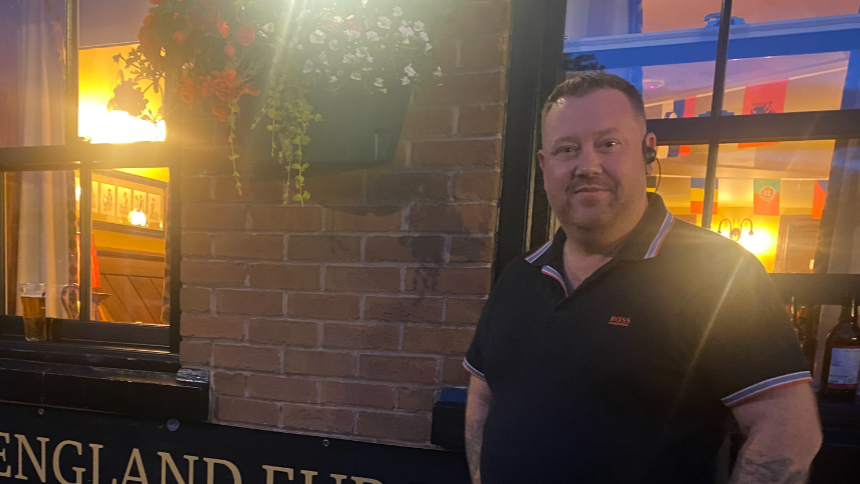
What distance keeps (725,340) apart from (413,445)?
39.1 inches

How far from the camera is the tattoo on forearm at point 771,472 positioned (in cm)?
92

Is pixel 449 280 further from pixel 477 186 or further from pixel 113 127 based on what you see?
pixel 113 127

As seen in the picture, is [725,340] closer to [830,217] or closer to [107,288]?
[830,217]

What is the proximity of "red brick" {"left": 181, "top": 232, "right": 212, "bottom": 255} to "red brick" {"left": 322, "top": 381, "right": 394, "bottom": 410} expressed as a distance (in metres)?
0.62

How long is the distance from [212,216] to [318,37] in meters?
0.76

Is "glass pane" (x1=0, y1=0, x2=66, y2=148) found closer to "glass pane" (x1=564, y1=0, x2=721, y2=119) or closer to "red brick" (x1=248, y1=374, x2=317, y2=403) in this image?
"red brick" (x1=248, y1=374, x2=317, y2=403)

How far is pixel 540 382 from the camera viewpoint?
1109 millimetres

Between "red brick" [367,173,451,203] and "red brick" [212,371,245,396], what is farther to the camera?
"red brick" [212,371,245,396]

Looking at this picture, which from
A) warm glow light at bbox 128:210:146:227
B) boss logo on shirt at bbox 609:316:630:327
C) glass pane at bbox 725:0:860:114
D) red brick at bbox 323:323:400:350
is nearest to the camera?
boss logo on shirt at bbox 609:316:630:327

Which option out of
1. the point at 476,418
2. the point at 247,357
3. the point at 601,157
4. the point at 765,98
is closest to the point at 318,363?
the point at 247,357

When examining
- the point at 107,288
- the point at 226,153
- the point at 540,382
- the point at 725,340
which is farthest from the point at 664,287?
the point at 107,288

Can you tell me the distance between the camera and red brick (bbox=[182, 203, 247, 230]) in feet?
5.67

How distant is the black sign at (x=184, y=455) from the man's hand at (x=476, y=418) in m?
0.20

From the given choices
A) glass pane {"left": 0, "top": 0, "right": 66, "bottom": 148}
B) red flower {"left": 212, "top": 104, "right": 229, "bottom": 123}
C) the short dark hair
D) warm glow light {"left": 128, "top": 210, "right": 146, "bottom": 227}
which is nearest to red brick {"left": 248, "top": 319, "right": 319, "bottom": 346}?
red flower {"left": 212, "top": 104, "right": 229, "bottom": 123}
